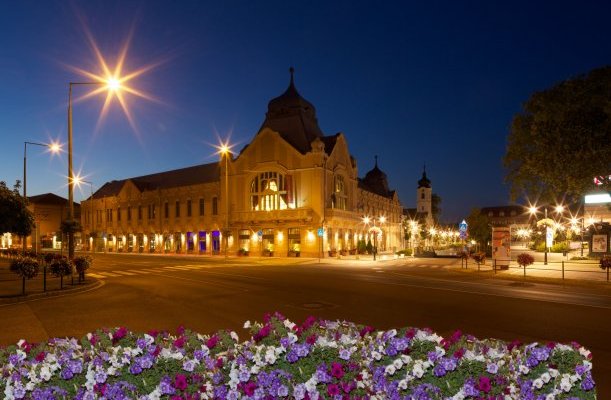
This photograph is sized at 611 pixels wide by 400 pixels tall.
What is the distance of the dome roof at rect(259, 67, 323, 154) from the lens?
52.7 meters

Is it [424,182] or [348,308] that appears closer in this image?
[348,308]

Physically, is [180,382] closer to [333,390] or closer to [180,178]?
[333,390]

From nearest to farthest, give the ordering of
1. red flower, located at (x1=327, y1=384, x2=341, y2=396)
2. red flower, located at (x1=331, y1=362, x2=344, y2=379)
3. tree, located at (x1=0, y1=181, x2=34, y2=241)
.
→ red flower, located at (x1=327, y1=384, x2=341, y2=396)
red flower, located at (x1=331, y1=362, x2=344, y2=379)
tree, located at (x1=0, y1=181, x2=34, y2=241)

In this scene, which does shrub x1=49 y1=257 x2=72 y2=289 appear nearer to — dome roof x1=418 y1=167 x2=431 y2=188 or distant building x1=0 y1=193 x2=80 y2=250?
distant building x1=0 y1=193 x2=80 y2=250

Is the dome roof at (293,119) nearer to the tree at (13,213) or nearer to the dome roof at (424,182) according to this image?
the tree at (13,213)

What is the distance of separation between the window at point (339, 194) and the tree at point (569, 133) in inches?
1073

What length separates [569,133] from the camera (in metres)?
21.8

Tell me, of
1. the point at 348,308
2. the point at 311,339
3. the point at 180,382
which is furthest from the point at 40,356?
the point at 348,308

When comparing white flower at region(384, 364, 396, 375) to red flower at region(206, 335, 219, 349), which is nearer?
white flower at region(384, 364, 396, 375)

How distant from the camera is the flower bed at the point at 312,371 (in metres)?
3.94

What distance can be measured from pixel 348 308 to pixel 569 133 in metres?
15.3

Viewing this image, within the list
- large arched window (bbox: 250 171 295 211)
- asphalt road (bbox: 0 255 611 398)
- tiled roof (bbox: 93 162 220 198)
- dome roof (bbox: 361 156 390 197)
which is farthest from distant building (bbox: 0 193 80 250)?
asphalt road (bbox: 0 255 611 398)

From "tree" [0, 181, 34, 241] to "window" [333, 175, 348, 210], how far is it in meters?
30.7

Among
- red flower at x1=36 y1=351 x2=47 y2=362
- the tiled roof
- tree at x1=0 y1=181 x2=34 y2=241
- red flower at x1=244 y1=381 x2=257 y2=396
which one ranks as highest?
the tiled roof
